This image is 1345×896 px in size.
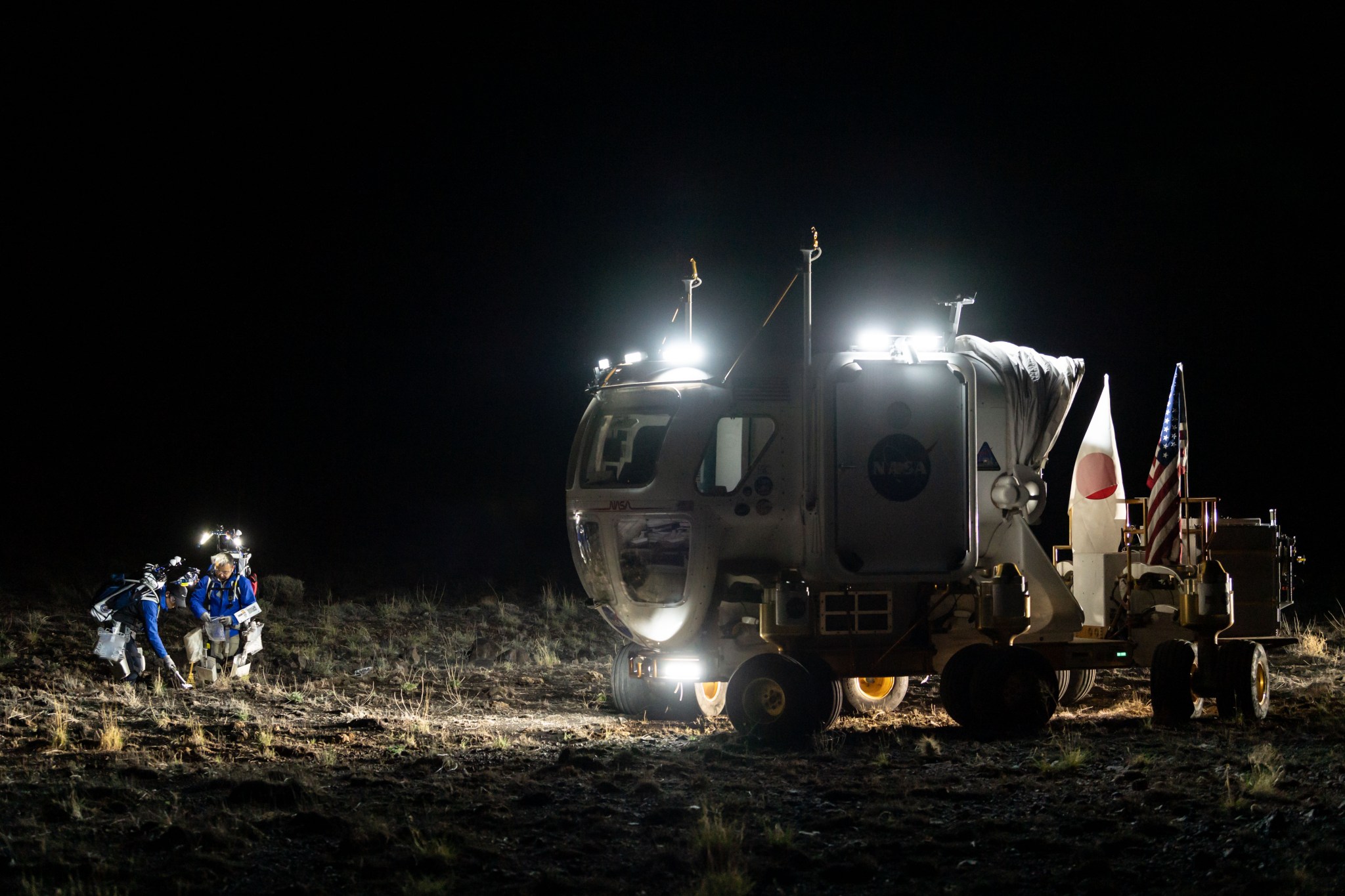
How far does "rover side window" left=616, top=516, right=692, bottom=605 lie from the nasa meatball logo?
Answer: 1.59 metres

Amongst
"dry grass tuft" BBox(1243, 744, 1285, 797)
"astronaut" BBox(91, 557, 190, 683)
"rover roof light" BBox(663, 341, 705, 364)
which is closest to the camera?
"dry grass tuft" BBox(1243, 744, 1285, 797)

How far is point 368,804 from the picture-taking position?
8.09 metres

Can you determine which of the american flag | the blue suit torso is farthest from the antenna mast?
the blue suit torso

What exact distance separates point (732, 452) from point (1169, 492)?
3923mm

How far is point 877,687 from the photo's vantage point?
43.9 feet

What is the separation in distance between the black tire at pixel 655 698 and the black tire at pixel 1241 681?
175 inches

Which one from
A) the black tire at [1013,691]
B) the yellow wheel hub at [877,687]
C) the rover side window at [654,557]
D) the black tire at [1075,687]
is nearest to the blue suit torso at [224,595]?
the rover side window at [654,557]

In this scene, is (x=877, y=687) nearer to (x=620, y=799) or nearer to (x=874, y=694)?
(x=874, y=694)

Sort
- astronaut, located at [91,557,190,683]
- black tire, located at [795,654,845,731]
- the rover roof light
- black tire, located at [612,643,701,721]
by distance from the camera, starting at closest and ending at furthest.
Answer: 1. black tire, located at [795,654,845,731]
2. the rover roof light
3. black tire, located at [612,643,701,721]
4. astronaut, located at [91,557,190,683]

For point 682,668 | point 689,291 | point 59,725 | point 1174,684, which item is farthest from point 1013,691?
point 59,725

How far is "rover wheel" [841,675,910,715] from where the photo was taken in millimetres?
13031

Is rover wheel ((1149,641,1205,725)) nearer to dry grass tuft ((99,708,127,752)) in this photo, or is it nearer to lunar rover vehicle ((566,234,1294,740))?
lunar rover vehicle ((566,234,1294,740))

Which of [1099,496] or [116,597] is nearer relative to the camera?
[1099,496]

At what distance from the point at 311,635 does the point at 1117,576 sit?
10.8 m
